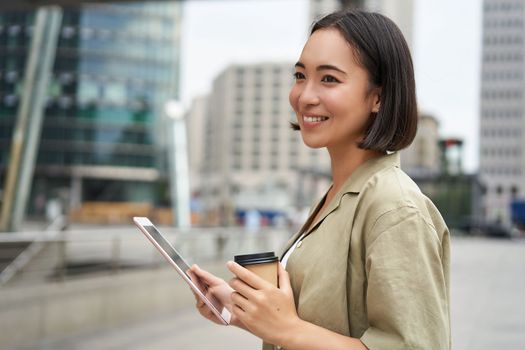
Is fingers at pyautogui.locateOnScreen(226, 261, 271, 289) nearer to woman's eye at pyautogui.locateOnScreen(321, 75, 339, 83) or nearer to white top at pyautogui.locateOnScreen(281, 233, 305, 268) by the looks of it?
white top at pyautogui.locateOnScreen(281, 233, 305, 268)

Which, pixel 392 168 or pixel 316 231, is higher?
pixel 392 168

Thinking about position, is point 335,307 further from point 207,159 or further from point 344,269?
point 207,159

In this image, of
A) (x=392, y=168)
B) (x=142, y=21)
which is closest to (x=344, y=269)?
(x=392, y=168)

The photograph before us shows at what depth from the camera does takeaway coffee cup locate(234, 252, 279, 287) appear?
1255 millimetres

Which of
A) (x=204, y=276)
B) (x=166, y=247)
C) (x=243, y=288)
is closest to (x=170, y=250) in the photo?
(x=166, y=247)

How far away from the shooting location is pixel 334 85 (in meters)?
1.37

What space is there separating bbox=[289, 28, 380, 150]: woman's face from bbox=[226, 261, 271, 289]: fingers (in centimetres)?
35

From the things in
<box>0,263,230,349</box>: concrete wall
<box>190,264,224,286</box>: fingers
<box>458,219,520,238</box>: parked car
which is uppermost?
<box>190,264,224,286</box>: fingers

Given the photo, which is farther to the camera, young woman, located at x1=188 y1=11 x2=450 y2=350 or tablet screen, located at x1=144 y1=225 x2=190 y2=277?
tablet screen, located at x1=144 y1=225 x2=190 y2=277

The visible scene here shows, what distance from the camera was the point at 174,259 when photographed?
56.2 inches

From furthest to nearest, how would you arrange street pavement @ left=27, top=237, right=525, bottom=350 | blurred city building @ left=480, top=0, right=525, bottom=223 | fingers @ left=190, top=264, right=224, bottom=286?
blurred city building @ left=480, top=0, right=525, bottom=223 → street pavement @ left=27, top=237, right=525, bottom=350 → fingers @ left=190, top=264, right=224, bottom=286

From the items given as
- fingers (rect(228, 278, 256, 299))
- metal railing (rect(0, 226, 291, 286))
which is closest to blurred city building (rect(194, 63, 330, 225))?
metal railing (rect(0, 226, 291, 286))

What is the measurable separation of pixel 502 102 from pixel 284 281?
4960 inches

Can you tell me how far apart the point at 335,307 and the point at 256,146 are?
11085 cm
